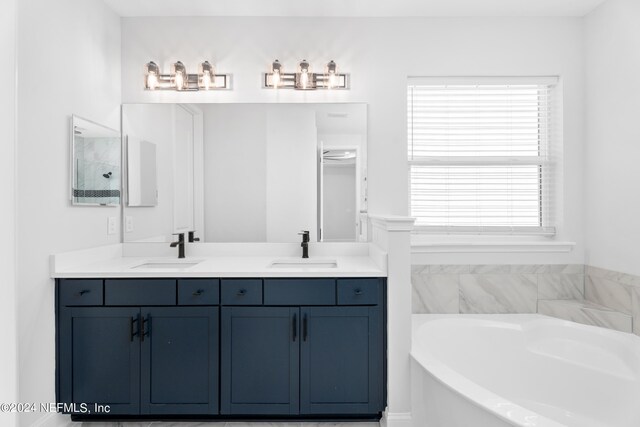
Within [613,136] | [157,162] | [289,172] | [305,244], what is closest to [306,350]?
[305,244]

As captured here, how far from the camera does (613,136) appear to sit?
93.1 inches

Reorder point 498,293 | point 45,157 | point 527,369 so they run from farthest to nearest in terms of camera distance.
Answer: point 498,293
point 527,369
point 45,157

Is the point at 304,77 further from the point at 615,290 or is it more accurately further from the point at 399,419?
the point at 615,290

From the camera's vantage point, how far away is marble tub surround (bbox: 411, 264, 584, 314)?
102 inches

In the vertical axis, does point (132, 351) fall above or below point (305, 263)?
below

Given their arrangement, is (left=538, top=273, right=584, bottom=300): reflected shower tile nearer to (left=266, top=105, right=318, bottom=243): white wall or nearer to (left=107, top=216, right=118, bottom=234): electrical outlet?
(left=266, top=105, right=318, bottom=243): white wall

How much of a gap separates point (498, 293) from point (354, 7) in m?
2.30

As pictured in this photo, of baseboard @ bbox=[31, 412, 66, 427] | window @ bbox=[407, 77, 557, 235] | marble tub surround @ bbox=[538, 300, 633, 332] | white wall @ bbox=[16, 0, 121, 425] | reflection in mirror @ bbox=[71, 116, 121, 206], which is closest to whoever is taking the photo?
white wall @ bbox=[16, 0, 121, 425]

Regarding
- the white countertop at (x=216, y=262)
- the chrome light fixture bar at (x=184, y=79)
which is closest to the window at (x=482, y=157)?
the white countertop at (x=216, y=262)

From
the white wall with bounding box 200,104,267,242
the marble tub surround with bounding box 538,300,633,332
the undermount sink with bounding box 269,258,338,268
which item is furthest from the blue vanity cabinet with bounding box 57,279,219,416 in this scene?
the marble tub surround with bounding box 538,300,633,332

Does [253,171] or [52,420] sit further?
[253,171]

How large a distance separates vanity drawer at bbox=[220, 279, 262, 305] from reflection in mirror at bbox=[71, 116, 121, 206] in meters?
1.05

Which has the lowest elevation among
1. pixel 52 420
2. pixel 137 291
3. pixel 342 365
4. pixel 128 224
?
pixel 52 420

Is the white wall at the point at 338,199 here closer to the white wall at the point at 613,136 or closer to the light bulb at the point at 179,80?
the light bulb at the point at 179,80
